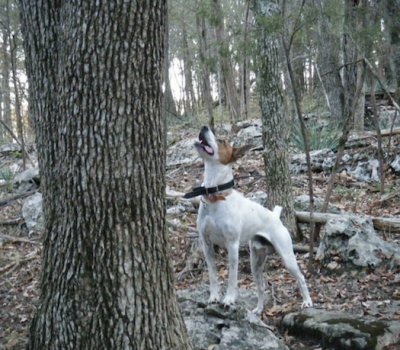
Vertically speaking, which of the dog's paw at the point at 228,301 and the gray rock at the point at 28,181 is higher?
the gray rock at the point at 28,181

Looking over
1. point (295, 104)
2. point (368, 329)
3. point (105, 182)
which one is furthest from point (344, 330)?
point (295, 104)

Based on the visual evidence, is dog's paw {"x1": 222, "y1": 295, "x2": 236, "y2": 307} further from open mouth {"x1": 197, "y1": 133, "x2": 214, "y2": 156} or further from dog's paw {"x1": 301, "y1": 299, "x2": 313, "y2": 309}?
open mouth {"x1": 197, "y1": 133, "x2": 214, "y2": 156}

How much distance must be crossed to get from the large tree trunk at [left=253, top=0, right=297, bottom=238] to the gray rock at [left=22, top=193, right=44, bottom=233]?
4.82 m

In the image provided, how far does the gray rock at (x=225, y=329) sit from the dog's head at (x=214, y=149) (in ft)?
4.62

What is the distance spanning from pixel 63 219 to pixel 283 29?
4106 millimetres

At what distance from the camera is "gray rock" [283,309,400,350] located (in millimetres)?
4043

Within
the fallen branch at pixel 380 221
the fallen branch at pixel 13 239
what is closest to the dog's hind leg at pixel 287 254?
the fallen branch at pixel 380 221

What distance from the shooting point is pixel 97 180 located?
282cm

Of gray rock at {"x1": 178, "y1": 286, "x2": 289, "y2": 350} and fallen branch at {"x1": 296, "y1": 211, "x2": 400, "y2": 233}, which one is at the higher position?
fallen branch at {"x1": 296, "y1": 211, "x2": 400, "y2": 233}

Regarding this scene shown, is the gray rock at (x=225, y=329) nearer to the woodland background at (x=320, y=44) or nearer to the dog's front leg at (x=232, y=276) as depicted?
the dog's front leg at (x=232, y=276)

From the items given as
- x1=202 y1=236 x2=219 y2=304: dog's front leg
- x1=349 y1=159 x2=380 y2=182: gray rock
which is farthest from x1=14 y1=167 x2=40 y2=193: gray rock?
x1=202 y1=236 x2=219 y2=304: dog's front leg

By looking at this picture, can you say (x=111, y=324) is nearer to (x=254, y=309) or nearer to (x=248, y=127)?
(x=254, y=309)

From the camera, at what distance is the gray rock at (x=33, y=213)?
9250 mm

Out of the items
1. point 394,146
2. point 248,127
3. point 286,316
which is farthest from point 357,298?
point 248,127
